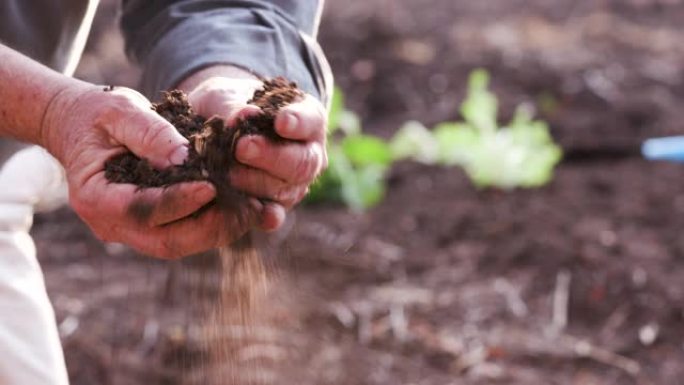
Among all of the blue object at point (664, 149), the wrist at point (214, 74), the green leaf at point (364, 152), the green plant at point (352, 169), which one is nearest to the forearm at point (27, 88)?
the wrist at point (214, 74)

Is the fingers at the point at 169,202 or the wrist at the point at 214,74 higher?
the fingers at the point at 169,202

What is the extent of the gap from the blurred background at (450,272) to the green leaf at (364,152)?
0.13 metres

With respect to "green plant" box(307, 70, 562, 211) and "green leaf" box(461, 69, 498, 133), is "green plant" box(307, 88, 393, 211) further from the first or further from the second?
"green leaf" box(461, 69, 498, 133)

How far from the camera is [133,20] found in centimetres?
223

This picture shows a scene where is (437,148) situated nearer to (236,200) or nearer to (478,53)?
(478,53)

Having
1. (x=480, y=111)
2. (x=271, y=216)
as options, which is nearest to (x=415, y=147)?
(x=480, y=111)

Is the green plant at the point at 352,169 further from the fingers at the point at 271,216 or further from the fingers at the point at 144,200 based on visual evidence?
the fingers at the point at 144,200

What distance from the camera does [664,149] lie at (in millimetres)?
4219

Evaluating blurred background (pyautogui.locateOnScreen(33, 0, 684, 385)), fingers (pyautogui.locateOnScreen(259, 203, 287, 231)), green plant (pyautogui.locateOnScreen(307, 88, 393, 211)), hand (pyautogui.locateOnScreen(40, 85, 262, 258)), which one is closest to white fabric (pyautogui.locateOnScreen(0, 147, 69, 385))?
blurred background (pyautogui.locateOnScreen(33, 0, 684, 385))

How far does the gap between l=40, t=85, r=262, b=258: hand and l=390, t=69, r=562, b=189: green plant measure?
2.40 metres

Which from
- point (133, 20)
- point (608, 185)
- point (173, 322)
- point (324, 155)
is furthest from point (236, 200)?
point (608, 185)

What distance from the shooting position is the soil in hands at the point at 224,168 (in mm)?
1678

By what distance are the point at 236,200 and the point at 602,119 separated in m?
3.19

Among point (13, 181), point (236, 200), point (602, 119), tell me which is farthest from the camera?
point (602, 119)
